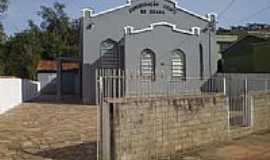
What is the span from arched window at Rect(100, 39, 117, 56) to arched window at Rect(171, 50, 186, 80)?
436 cm

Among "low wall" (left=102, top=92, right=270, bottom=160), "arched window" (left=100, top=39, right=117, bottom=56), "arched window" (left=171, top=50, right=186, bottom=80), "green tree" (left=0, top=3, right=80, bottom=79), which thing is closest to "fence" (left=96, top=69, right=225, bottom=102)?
"low wall" (left=102, top=92, right=270, bottom=160)

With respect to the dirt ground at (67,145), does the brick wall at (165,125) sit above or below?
above

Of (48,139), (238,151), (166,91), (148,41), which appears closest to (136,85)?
(166,91)

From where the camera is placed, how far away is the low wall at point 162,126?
29.5ft

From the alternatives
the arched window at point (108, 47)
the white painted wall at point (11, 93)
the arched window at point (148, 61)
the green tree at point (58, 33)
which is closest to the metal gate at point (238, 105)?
the arched window at point (148, 61)

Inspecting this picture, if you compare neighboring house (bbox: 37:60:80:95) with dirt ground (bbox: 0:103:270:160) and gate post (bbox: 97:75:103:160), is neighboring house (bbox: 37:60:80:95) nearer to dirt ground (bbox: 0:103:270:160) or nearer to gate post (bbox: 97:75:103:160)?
dirt ground (bbox: 0:103:270:160)

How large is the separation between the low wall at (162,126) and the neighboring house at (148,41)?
13.8m

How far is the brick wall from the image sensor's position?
9125mm

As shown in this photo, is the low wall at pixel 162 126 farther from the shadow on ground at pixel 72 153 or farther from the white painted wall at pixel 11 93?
the white painted wall at pixel 11 93

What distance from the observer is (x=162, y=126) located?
10.3m

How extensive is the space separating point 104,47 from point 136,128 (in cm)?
2061

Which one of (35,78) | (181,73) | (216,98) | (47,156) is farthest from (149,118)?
(35,78)

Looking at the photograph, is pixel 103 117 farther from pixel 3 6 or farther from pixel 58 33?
pixel 58 33

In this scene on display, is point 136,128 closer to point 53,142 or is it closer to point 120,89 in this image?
point 120,89
